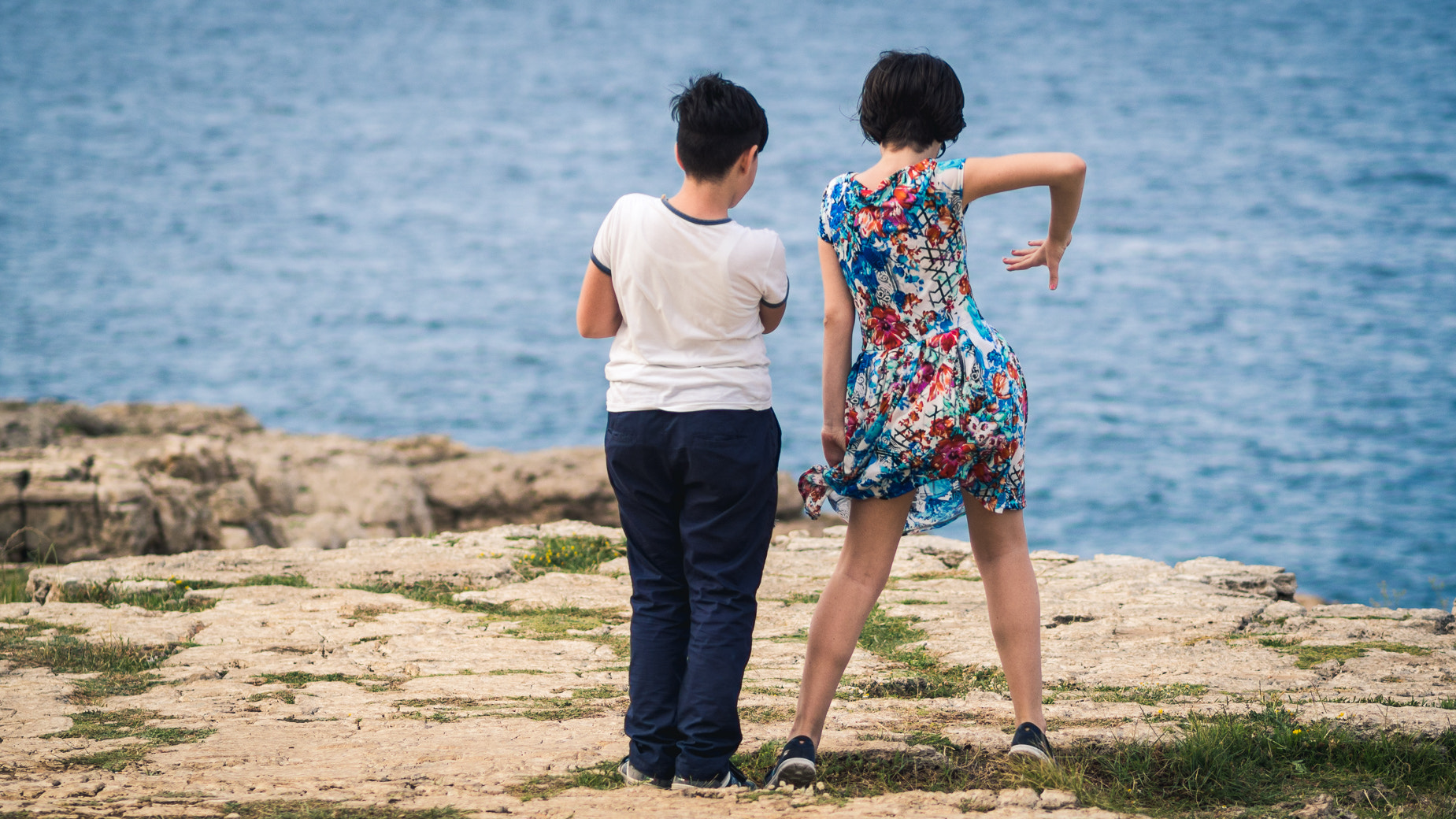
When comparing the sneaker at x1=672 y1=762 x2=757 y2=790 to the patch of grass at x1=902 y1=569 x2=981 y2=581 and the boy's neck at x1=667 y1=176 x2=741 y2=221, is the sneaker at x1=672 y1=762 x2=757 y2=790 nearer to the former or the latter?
the boy's neck at x1=667 y1=176 x2=741 y2=221

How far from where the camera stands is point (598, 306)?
3.54 meters

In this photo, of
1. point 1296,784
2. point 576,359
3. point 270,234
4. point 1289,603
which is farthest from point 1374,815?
point 270,234

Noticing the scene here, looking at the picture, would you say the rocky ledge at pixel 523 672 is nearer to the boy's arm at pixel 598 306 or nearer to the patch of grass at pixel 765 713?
the patch of grass at pixel 765 713

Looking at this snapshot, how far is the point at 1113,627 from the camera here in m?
5.70

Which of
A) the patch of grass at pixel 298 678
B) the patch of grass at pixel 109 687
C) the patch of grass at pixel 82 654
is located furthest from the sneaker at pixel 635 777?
the patch of grass at pixel 82 654

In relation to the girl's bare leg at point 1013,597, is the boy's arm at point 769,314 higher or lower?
higher

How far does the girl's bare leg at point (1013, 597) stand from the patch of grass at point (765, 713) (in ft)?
3.21

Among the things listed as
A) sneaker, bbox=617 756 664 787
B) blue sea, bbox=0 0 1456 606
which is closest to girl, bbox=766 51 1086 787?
sneaker, bbox=617 756 664 787

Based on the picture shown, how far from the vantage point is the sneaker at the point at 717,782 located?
138 inches

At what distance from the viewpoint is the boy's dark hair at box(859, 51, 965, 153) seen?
3.37 m

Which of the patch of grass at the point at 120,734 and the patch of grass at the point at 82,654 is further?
the patch of grass at the point at 82,654

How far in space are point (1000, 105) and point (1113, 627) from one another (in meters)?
57.2

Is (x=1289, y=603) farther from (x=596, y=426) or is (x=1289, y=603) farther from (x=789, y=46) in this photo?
(x=789, y=46)

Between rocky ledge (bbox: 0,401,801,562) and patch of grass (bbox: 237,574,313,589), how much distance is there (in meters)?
1.95
